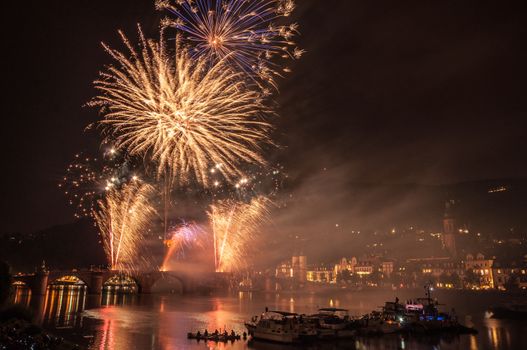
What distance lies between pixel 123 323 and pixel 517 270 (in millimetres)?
132167

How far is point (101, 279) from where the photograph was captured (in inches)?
3829

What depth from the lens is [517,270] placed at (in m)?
136

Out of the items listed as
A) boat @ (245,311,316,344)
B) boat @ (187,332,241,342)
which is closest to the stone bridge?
boat @ (187,332,241,342)

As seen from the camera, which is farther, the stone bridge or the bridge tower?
the stone bridge

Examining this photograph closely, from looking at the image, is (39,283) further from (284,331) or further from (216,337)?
(284,331)

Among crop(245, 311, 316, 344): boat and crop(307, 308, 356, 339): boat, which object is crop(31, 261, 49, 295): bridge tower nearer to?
crop(245, 311, 316, 344): boat

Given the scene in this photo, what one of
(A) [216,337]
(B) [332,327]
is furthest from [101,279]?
(B) [332,327]

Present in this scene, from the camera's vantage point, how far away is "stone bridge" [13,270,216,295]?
290ft

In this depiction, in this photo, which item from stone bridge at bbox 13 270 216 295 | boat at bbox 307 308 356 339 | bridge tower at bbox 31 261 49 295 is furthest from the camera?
stone bridge at bbox 13 270 216 295

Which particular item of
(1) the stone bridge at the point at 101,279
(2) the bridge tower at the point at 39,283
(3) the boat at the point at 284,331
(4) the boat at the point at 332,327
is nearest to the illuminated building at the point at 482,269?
(1) the stone bridge at the point at 101,279

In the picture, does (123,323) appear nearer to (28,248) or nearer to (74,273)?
(74,273)

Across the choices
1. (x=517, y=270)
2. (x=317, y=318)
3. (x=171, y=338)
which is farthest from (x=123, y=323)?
(x=517, y=270)

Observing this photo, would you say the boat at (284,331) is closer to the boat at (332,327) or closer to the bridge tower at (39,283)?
the boat at (332,327)

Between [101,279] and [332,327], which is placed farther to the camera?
[101,279]
